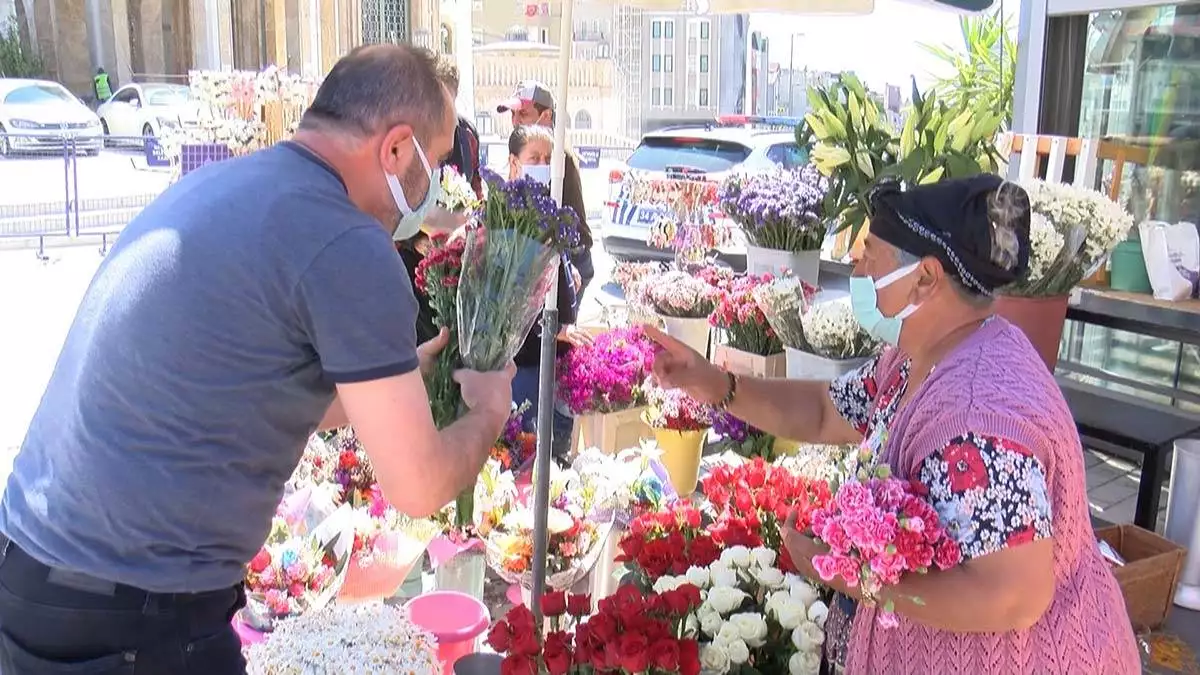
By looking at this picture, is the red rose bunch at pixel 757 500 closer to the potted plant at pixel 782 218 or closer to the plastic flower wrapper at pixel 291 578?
the plastic flower wrapper at pixel 291 578

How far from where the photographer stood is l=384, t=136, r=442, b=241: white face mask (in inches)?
61.9

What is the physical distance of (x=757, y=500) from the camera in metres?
2.20

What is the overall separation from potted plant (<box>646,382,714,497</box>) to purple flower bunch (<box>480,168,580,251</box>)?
1.07 metres

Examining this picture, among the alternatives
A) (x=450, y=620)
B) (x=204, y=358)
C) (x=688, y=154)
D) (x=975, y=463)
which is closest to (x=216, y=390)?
(x=204, y=358)

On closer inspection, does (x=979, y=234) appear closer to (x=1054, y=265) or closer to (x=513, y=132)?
(x=1054, y=265)

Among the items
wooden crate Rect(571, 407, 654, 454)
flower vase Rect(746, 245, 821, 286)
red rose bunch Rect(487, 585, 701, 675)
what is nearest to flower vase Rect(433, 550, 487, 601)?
red rose bunch Rect(487, 585, 701, 675)

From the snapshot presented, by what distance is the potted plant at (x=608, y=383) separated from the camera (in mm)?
3139

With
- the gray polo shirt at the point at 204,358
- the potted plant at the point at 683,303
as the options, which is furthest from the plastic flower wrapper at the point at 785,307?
the gray polo shirt at the point at 204,358

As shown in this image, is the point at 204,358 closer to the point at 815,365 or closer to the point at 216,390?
the point at 216,390

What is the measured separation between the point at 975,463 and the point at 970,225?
0.38 meters

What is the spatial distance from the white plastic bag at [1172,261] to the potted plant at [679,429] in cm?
203

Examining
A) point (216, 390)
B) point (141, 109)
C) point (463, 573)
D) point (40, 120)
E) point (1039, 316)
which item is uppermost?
point (141, 109)

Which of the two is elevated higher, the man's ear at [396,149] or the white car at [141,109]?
the white car at [141,109]

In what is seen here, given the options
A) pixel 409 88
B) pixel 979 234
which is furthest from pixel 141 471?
pixel 979 234
